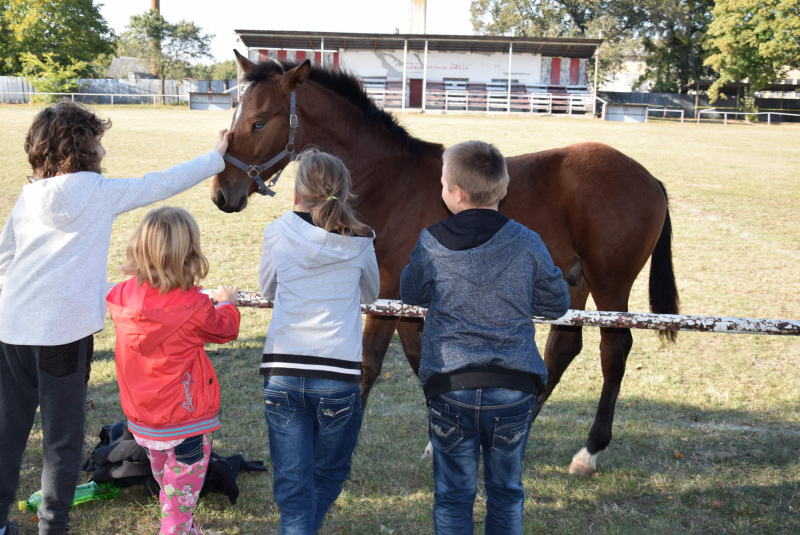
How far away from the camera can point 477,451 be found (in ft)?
7.40

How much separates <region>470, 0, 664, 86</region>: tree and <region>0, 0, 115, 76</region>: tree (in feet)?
127

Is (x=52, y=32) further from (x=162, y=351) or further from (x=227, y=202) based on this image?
(x=162, y=351)

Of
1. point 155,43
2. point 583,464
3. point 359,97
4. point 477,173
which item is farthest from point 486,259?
point 155,43

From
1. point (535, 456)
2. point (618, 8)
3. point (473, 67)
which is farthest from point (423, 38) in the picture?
point (535, 456)

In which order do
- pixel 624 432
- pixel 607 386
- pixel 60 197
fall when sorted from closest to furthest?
1. pixel 60 197
2. pixel 607 386
3. pixel 624 432

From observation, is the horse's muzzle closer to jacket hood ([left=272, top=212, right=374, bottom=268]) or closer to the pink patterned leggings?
jacket hood ([left=272, top=212, right=374, bottom=268])

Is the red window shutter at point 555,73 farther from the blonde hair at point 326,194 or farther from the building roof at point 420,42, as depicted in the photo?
the blonde hair at point 326,194

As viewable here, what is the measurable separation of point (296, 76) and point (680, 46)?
57.8m

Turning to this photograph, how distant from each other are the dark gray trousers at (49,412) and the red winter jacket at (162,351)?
0.81ft

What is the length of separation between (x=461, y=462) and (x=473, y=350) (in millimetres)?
444

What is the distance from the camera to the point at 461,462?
7.25 feet

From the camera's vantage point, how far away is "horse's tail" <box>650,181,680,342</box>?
431 centimetres

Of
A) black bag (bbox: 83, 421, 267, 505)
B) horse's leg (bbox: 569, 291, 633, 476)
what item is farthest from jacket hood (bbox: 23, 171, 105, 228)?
horse's leg (bbox: 569, 291, 633, 476)

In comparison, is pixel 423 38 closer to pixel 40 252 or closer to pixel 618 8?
pixel 618 8
